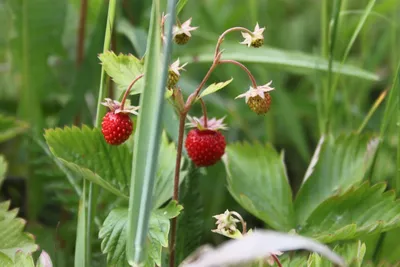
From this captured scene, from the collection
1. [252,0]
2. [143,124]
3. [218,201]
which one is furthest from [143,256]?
[252,0]

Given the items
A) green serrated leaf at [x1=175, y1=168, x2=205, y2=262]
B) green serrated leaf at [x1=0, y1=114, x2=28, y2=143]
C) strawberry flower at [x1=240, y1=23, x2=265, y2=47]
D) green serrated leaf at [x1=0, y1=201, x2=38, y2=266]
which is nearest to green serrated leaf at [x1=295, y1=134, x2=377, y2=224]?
green serrated leaf at [x1=175, y1=168, x2=205, y2=262]

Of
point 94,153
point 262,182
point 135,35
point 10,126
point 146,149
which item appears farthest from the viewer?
point 135,35

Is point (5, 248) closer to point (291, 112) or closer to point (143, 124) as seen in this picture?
point (143, 124)

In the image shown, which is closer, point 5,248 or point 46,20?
point 5,248

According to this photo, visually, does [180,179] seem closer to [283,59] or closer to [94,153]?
[94,153]

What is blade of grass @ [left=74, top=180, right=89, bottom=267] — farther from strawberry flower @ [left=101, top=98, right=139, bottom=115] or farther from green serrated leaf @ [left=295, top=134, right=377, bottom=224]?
green serrated leaf @ [left=295, top=134, right=377, bottom=224]

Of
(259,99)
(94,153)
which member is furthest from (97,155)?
(259,99)
